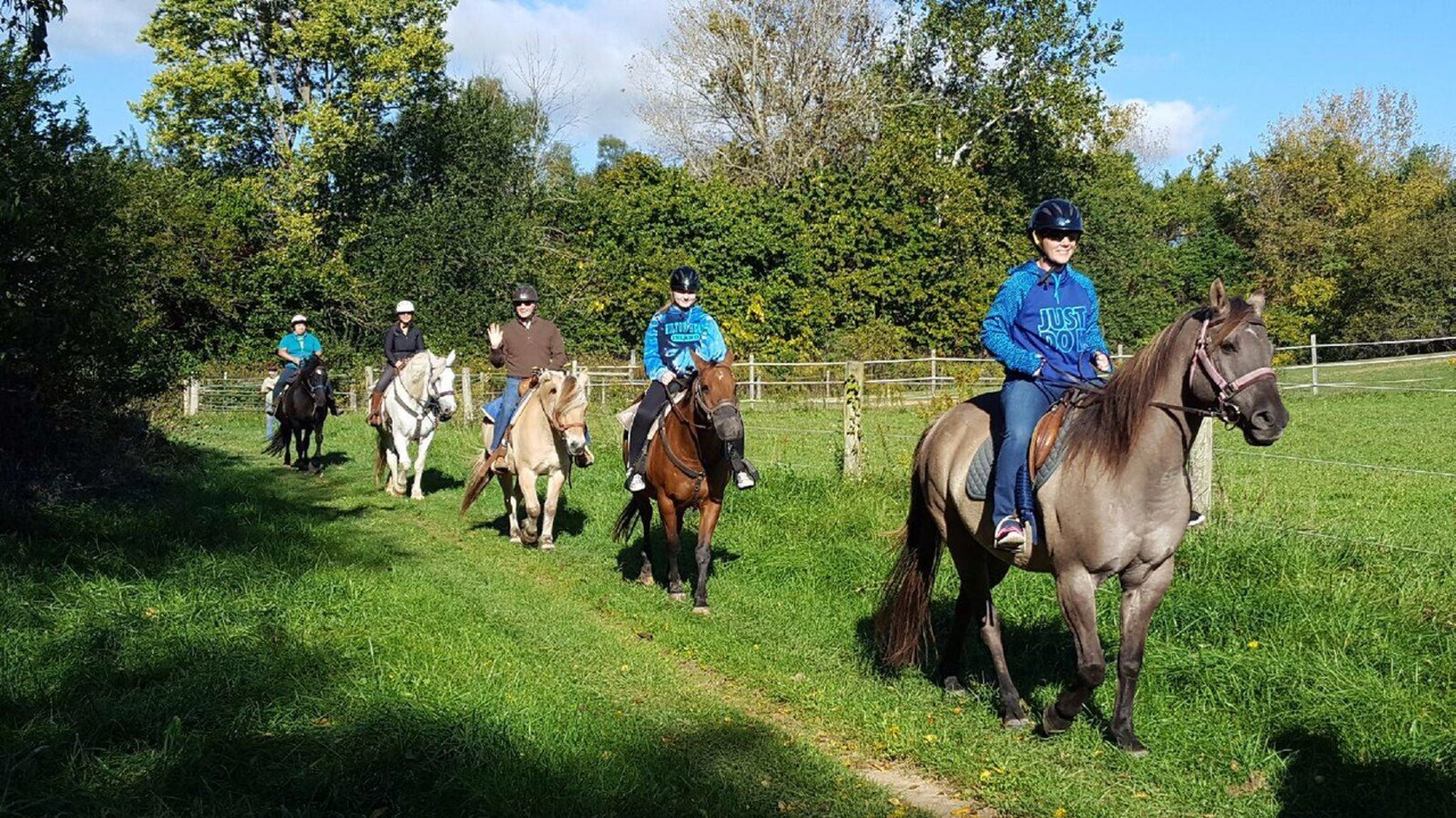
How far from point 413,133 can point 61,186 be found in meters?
29.2

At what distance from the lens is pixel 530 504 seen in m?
11.2

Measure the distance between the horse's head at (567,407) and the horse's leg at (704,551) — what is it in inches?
92.6

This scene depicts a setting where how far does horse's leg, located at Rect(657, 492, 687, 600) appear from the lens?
8.88 meters

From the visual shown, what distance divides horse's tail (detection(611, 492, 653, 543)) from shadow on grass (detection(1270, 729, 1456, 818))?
5.75 metres

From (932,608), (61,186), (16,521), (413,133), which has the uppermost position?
(413,133)

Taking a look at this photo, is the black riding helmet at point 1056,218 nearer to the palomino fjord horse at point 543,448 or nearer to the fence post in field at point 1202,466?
the fence post in field at point 1202,466

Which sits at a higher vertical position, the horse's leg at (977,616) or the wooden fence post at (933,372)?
the wooden fence post at (933,372)

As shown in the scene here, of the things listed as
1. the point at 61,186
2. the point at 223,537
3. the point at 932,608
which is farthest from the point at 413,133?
the point at 932,608

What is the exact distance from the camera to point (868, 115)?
3925 centimetres

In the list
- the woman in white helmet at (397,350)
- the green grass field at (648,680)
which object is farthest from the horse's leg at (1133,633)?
the woman in white helmet at (397,350)

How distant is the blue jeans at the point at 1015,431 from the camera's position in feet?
18.2

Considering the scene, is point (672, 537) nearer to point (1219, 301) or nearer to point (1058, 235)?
point (1058, 235)

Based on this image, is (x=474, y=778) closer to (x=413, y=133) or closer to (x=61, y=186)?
(x=61, y=186)

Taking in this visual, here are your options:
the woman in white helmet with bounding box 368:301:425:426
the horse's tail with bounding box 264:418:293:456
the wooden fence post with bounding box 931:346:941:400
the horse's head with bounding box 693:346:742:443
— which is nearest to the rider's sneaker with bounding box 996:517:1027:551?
the horse's head with bounding box 693:346:742:443
